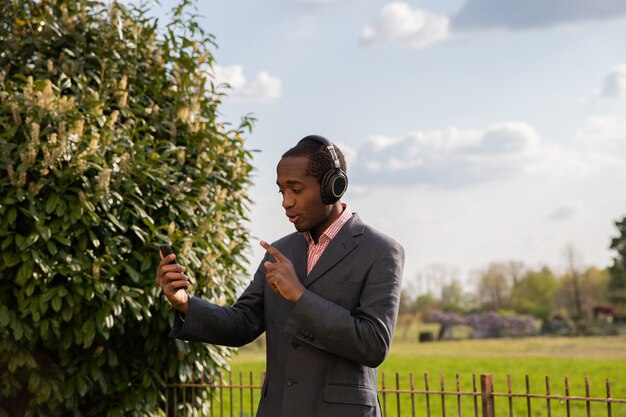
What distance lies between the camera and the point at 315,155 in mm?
2922

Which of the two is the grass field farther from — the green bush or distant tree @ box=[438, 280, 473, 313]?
distant tree @ box=[438, 280, 473, 313]

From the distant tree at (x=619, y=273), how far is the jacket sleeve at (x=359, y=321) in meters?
57.6

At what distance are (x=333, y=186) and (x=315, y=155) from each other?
0.45ft

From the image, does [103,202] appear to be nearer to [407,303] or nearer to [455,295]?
[407,303]

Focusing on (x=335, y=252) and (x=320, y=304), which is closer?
(x=320, y=304)

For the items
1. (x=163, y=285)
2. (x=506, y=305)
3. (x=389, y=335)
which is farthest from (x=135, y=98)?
(x=506, y=305)

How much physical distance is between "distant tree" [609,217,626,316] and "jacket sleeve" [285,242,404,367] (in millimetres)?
57556

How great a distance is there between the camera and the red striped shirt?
3.05 m

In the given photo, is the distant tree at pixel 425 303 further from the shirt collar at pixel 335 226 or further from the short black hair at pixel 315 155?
the short black hair at pixel 315 155

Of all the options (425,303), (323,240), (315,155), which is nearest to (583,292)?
(425,303)

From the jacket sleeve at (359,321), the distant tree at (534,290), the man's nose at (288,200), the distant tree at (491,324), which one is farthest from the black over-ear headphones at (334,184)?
the distant tree at (534,290)

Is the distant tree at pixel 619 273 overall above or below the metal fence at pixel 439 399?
above

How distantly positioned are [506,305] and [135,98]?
71.7m

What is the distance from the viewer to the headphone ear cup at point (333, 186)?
2.88m
